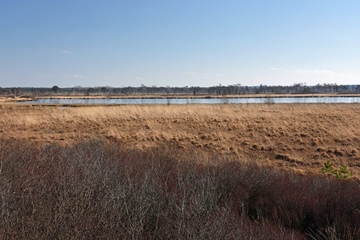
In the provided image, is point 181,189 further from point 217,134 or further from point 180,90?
point 180,90

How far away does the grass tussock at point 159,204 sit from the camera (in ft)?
12.7

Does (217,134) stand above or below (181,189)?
below

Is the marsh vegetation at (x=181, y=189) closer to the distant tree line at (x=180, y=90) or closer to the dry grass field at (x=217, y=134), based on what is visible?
the dry grass field at (x=217, y=134)

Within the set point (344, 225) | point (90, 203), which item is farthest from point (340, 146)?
point (90, 203)

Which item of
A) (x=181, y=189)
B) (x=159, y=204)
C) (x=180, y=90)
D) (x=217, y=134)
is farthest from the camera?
(x=180, y=90)

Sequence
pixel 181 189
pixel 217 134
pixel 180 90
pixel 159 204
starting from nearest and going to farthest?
pixel 159 204 < pixel 181 189 < pixel 217 134 < pixel 180 90

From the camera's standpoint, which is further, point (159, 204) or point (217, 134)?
point (217, 134)

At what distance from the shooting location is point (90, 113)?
A: 27250mm

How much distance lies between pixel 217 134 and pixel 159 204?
1435 cm

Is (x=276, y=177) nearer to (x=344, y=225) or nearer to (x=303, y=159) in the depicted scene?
(x=344, y=225)

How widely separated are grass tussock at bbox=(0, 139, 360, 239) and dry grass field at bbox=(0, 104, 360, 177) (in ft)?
18.0

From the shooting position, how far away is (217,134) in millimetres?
19219

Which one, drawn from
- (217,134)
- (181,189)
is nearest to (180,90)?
(217,134)

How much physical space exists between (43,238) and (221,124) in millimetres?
19818
